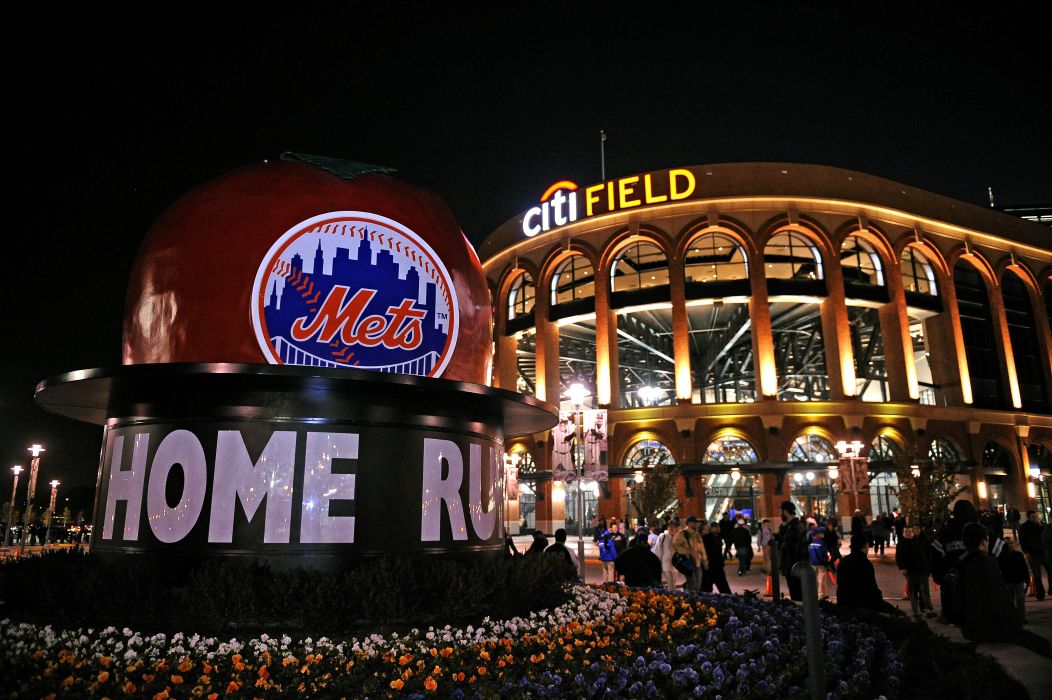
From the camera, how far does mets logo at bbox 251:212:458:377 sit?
9.01 metres

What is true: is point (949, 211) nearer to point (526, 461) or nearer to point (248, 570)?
point (526, 461)

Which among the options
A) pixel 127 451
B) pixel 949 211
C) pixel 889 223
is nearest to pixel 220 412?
pixel 127 451

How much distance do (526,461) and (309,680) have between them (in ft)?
146

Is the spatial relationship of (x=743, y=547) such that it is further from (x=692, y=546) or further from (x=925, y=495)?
(x=925, y=495)

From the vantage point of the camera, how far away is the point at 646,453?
45281 mm

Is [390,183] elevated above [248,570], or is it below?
above

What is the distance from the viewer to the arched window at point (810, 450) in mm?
44378

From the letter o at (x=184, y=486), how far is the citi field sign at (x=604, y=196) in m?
40.9

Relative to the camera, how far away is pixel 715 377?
187 ft

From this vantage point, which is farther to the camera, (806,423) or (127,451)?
(806,423)

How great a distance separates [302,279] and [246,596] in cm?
386

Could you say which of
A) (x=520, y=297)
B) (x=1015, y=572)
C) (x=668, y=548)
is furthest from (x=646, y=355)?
(x=1015, y=572)

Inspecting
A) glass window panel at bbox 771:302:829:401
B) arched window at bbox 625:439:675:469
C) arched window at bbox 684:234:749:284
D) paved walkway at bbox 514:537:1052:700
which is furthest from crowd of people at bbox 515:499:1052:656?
glass window panel at bbox 771:302:829:401

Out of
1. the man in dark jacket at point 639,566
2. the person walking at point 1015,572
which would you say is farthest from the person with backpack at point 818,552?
the man in dark jacket at point 639,566
